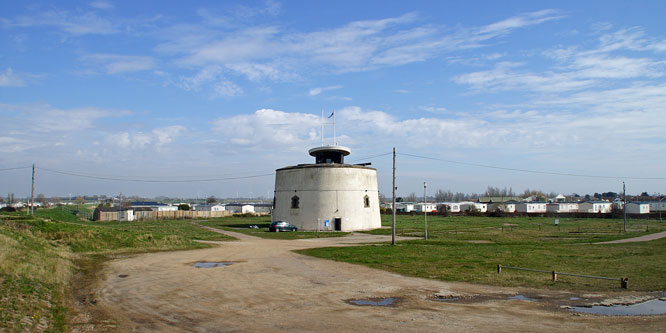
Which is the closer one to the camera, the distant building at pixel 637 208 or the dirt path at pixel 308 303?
the dirt path at pixel 308 303

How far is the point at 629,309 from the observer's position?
1234 centimetres

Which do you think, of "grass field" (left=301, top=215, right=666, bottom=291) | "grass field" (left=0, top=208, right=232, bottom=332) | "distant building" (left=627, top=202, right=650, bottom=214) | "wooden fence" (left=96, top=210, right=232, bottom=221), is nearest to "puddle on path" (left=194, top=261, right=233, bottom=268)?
"grass field" (left=0, top=208, right=232, bottom=332)

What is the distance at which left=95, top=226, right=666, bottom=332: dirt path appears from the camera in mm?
10742

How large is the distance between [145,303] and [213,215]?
8080cm

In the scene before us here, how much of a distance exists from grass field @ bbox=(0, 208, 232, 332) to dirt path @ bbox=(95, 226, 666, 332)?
141cm

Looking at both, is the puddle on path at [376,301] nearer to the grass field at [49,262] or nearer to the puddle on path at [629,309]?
the puddle on path at [629,309]

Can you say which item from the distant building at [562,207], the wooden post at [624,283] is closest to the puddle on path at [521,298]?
the wooden post at [624,283]

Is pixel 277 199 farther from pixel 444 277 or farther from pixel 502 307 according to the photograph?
pixel 502 307

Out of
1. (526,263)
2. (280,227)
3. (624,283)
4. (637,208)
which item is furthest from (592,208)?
(624,283)

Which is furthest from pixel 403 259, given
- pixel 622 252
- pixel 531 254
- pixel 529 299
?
pixel 622 252

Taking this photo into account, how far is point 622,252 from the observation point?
25500mm

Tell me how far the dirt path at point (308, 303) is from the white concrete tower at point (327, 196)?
2885 cm

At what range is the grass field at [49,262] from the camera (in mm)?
10617

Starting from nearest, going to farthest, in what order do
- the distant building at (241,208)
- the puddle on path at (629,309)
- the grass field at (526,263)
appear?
the puddle on path at (629,309)
the grass field at (526,263)
the distant building at (241,208)
